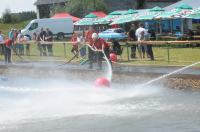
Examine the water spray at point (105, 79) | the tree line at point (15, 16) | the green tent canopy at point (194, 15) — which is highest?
the green tent canopy at point (194, 15)

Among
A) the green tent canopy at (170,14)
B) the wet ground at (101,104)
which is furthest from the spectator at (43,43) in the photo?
the green tent canopy at (170,14)

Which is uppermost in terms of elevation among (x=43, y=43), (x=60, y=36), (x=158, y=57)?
(x=43, y=43)

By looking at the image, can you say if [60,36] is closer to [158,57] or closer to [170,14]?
[170,14]

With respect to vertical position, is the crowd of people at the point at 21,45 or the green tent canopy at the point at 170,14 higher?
the green tent canopy at the point at 170,14

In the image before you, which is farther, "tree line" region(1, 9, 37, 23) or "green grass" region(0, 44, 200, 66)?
"tree line" region(1, 9, 37, 23)

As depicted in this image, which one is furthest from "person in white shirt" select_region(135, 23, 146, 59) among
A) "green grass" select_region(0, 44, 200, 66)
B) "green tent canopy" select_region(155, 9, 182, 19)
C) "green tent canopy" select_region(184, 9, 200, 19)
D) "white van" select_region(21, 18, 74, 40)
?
"white van" select_region(21, 18, 74, 40)

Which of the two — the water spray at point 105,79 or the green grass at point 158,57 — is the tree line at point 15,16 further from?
the water spray at point 105,79

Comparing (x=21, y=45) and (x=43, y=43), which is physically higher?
(x=43, y=43)

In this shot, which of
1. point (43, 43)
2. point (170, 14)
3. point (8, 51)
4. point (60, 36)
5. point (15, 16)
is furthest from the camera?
point (15, 16)

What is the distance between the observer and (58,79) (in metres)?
25.9

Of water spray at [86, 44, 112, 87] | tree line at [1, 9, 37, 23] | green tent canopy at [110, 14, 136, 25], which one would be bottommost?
water spray at [86, 44, 112, 87]

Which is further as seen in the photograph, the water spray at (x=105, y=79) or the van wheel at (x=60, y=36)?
the van wheel at (x=60, y=36)

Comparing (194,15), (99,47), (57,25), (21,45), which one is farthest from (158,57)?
(57,25)

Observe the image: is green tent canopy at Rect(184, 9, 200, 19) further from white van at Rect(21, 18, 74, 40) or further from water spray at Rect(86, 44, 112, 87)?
white van at Rect(21, 18, 74, 40)
